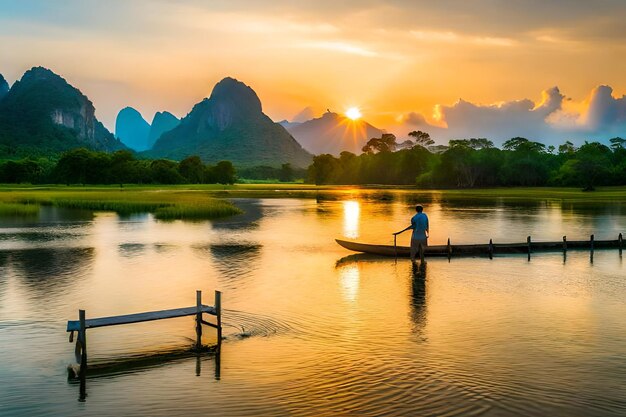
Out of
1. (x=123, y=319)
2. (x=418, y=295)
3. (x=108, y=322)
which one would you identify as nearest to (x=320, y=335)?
(x=123, y=319)

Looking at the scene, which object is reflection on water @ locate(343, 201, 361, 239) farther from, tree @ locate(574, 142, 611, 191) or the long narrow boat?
tree @ locate(574, 142, 611, 191)

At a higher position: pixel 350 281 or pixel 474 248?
pixel 474 248

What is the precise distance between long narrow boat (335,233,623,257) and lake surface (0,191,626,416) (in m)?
0.97

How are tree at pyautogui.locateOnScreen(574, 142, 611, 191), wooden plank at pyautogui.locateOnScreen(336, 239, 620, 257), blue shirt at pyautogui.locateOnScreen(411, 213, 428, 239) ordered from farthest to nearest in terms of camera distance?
tree at pyautogui.locateOnScreen(574, 142, 611, 191) → wooden plank at pyautogui.locateOnScreen(336, 239, 620, 257) → blue shirt at pyautogui.locateOnScreen(411, 213, 428, 239)

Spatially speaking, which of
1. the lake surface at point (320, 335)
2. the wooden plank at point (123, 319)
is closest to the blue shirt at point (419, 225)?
the lake surface at point (320, 335)

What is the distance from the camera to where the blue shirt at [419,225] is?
34.6 metres

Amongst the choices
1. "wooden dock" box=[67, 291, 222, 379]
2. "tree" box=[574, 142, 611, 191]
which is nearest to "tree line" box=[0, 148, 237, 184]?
"tree" box=[574, 142, 611, 191]

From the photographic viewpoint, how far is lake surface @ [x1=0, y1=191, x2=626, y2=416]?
14445 mm

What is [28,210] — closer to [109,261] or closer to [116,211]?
[116,211]

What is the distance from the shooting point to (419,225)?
1389 inches

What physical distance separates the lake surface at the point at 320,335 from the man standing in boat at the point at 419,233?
111 cm

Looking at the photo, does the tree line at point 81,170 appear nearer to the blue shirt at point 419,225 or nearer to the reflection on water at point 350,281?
the reflection on water at point 350,281

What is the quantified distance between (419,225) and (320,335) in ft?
54.0

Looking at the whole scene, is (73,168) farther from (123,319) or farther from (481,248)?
(123,319)
